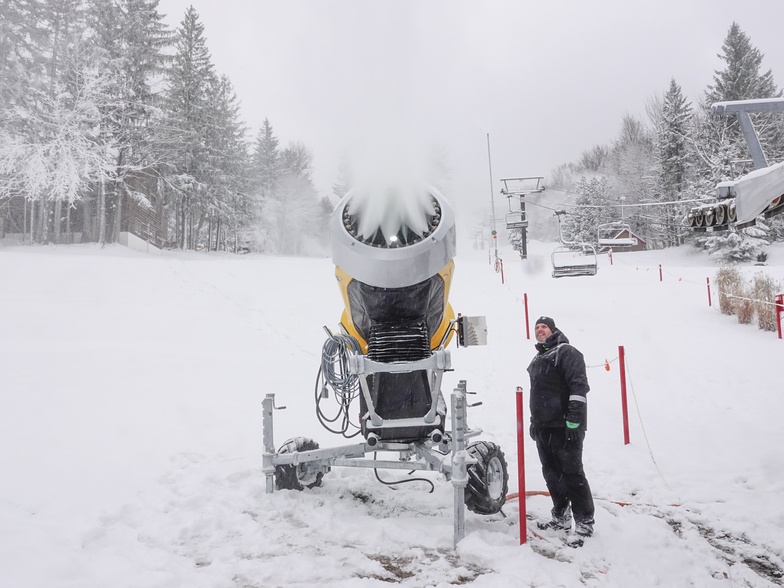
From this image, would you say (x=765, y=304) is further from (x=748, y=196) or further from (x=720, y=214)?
(x=748, y=196)

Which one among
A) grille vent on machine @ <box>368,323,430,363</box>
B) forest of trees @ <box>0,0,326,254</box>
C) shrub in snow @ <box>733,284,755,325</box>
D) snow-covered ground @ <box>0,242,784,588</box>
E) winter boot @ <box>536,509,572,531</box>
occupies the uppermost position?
forest of trees @ <box>0,0,326,254</box>

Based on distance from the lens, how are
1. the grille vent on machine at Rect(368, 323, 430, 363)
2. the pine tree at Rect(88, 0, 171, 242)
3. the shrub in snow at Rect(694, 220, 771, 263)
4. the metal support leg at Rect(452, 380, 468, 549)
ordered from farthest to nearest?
1. the shrub in snow at Rect(694, 220, 771, 263)
2. the pine tree at Rect(88, 0, 171, 242)
3. the grille vent on machine at Rect(368, 323, 430, 363)
4. the metal support leg at Rect(452, 380, 468, 549)

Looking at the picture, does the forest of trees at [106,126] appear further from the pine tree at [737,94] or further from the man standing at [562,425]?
the pine tree at [737,94]

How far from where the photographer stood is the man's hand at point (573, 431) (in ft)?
12.0

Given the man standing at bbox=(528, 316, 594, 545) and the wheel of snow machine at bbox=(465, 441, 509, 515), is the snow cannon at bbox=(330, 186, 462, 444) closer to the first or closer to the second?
the wheel of snow machine at bbox=(465, 441, 509, 515)

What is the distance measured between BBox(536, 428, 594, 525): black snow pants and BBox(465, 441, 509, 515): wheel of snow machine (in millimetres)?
368

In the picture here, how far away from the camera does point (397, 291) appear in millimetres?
3463

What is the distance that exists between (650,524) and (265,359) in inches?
257

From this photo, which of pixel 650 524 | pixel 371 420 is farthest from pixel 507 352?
pixel 371 420

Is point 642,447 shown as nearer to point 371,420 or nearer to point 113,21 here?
Result: point 371,420

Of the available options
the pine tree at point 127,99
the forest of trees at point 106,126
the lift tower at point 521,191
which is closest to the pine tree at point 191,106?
the forest of trees at point 106,126

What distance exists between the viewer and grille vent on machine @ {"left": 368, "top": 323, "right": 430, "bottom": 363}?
347cm

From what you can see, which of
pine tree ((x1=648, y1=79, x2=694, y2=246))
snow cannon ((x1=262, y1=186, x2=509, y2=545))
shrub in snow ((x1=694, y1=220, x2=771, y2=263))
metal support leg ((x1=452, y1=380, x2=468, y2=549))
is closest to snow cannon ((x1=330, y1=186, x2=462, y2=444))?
snow cannon ((x1=262, y1=186, x2=509, y2=545))

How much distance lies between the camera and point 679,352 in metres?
10.1
